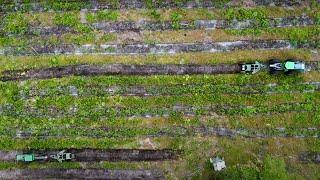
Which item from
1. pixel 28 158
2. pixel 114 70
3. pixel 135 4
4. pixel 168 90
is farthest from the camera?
pixel 135 4

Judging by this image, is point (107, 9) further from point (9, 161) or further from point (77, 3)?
point (9, 161)

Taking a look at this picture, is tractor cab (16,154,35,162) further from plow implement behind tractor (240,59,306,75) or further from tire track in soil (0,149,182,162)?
plow implement behind tractor (240,59,306,75)

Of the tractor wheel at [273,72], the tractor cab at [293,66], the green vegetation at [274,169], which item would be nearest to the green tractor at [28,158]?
the green vegetation at [274,169]

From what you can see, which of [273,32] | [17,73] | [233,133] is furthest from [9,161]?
[273,32]

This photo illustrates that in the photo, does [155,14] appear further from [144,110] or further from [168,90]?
[144,110]

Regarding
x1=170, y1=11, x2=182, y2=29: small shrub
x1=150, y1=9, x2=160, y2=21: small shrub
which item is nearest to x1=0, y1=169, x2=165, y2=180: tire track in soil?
x1=170, y1=11, x2=182, y2=29: small shrub

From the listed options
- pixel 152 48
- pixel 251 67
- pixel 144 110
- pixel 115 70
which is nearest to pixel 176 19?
pixel 152 48

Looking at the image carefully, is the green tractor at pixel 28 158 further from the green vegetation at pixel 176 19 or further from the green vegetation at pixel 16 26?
the green vegetation at pixel 176 19
